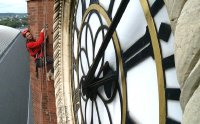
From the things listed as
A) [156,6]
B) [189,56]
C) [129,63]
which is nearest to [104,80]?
[129,63]

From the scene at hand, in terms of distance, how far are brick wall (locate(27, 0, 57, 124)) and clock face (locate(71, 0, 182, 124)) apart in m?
1.44

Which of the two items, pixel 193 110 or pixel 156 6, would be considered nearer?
pixel 193 110

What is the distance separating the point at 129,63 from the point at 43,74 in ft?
8.11

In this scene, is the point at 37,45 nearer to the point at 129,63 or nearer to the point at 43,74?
the point at 43,74

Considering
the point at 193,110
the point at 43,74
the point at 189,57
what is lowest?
the point at 193,110

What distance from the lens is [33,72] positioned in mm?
4742

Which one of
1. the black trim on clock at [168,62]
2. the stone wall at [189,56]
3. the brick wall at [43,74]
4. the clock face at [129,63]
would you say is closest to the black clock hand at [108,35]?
the clock face at [129,63]

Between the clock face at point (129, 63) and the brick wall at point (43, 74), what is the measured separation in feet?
4.72

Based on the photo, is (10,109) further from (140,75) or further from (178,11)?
(178,11)

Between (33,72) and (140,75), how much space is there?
3164 mm

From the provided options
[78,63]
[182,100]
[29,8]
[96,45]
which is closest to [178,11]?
[182,100]

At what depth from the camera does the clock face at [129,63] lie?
149cm

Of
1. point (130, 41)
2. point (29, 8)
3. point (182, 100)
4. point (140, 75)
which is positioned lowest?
point (182, 100)

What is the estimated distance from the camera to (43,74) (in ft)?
13.7
